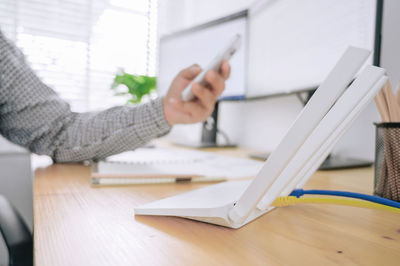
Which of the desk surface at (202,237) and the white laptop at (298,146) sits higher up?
the white laptop at (298,146)

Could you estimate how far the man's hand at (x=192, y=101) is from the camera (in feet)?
1.86

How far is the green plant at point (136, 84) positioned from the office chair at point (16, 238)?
899mm

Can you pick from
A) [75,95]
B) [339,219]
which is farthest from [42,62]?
[339,219]

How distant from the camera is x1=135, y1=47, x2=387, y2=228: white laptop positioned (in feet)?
0.61

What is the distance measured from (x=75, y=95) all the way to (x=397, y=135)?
1595mm

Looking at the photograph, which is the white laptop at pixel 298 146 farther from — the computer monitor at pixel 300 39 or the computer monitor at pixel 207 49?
the computer monitor at pixel 207 49

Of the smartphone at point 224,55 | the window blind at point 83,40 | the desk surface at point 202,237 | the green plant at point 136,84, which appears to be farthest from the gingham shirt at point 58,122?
the window blind at point 83,40

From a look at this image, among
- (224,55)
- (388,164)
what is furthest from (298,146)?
(224,55)

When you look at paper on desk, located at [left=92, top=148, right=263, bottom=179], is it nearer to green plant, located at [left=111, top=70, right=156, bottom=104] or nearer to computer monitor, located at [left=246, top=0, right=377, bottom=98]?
computer monitor, located at [left=246, top=0, right=377, bottom=98]

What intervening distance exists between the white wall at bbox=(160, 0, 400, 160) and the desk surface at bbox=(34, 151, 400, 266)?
1.55ft

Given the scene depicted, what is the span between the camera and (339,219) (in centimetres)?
29

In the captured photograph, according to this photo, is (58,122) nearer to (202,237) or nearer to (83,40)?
(202,237)

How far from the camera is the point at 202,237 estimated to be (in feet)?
0.78

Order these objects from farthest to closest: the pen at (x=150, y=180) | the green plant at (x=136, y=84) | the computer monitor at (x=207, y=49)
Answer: the green plant at (x=136, y=84)
the computer monitor at (x=207, y=49)
the pen at (x=150, y=180)
